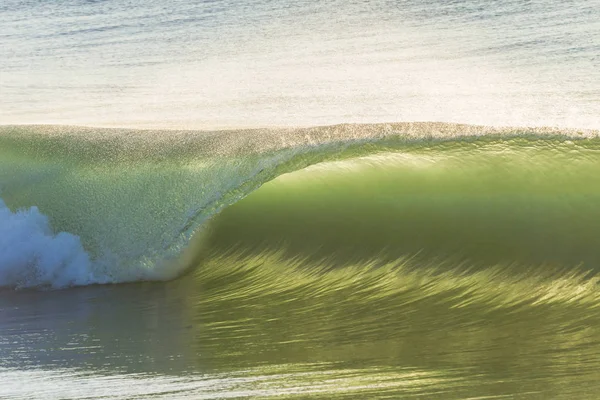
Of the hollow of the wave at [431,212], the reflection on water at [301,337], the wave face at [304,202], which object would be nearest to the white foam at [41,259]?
the wave face at [304,202]

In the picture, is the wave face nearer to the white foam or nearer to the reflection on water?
the white foam

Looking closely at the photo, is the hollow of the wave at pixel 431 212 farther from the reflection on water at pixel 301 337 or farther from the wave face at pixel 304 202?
the reflection on water at pixel 301 337

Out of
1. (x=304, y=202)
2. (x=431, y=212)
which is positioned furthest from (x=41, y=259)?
(x=431, y=212)

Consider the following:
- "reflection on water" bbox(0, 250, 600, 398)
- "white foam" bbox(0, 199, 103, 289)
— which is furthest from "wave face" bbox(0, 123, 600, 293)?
"reflection on water" bbox(0, 250, 600, 398)

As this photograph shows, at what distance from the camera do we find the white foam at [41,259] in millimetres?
5816

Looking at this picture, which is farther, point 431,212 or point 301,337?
point 431,212

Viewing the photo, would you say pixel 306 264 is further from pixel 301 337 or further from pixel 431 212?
pixel 301 337

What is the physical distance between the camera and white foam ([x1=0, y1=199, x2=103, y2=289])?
582 cm

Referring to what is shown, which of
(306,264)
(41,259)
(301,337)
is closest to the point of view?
(301,337)

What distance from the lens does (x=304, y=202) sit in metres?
5.96

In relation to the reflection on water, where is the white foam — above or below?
below

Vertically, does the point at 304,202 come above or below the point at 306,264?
above

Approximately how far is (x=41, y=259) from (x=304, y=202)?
1476mm

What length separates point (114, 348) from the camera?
431 cm
